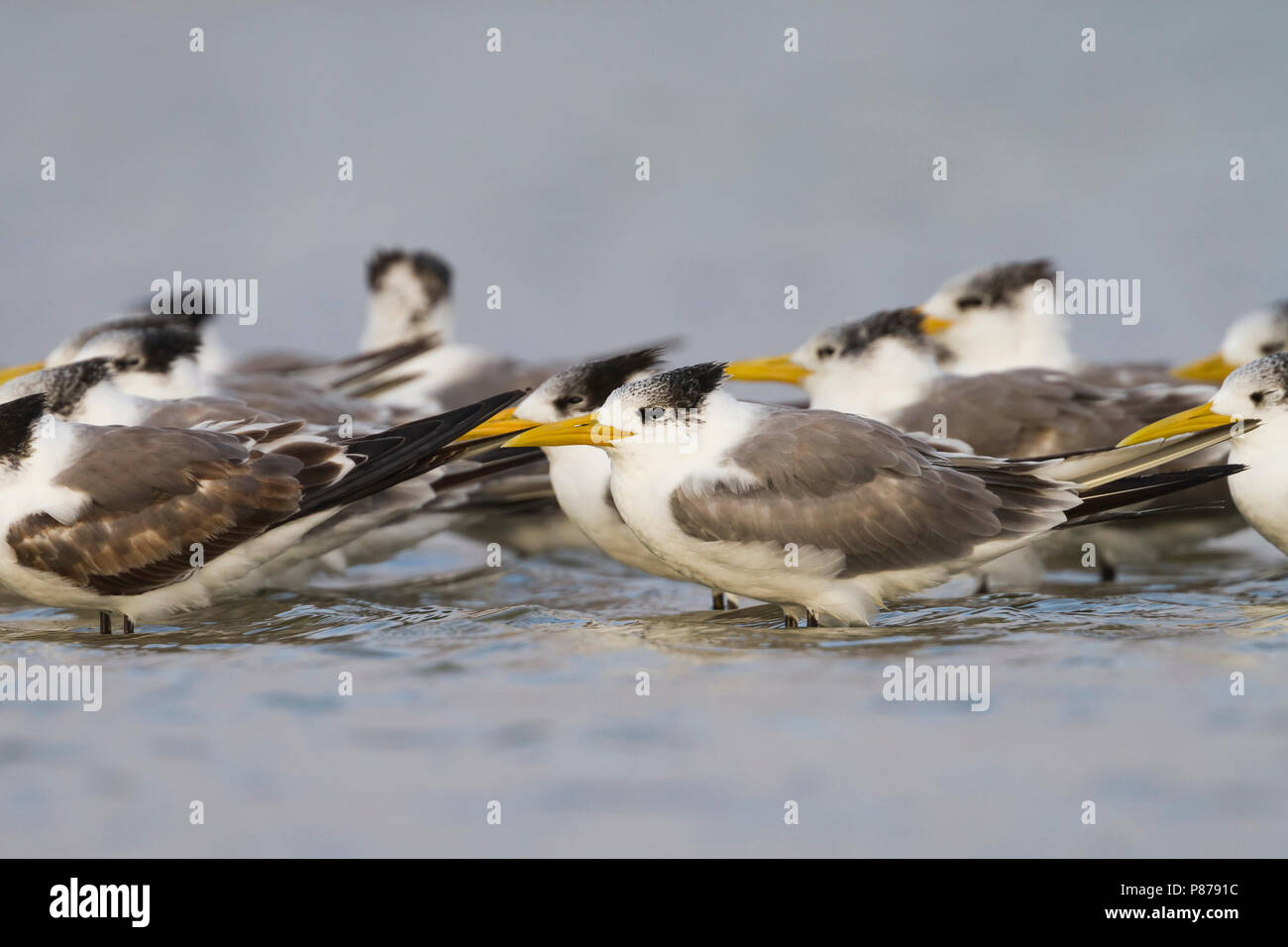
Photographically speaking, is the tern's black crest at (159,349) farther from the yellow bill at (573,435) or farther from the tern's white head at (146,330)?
the yellow bill at (573,435)

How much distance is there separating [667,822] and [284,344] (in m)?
10.5

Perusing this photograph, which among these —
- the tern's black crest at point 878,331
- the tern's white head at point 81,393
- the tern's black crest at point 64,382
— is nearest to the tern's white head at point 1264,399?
the tern's black crest at point 878,331

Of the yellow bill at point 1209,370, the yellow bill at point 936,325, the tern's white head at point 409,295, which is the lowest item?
the yellow bill at point 1209,370

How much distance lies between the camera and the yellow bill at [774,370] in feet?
29.0

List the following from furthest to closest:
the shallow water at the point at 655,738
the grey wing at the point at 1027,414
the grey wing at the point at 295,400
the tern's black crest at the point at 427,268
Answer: the tern's black crest at the point at 427,268 → the grey wing at the point at 295,400 → the grey wing at the point at 1027,414 → the shallow water at the point at 655,738

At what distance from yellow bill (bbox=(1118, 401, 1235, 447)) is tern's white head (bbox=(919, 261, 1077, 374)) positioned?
3099 mm

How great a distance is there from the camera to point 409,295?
42.1ft

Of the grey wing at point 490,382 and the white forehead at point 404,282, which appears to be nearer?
the grey wing at point 490,382

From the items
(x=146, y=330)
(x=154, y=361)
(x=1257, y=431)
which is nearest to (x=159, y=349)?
(x=154, y=361)

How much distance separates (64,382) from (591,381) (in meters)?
2.34

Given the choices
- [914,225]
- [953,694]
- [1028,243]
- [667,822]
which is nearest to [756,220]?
[914,225]

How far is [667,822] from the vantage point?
483 centimetres

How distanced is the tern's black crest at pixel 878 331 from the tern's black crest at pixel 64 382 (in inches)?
139

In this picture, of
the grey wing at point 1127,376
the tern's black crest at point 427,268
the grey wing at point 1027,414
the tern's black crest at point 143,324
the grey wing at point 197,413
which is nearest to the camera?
the grey wing at point 197,413
